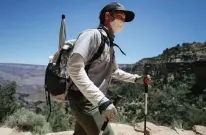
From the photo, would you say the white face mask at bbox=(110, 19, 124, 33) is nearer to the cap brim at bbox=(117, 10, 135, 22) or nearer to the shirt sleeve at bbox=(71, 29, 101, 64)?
the cap brim at bbox=(117, 10, 135, 22)

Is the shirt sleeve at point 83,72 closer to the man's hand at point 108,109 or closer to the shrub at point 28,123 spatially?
the man's hand at point 108,109

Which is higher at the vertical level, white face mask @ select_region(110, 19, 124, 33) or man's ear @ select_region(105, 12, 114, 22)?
man's ear @ select_region(105, 12, 114, 22)

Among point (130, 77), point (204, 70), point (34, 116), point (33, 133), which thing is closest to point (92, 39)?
point (130, 77)

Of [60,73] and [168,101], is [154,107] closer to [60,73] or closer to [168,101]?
[168,101]

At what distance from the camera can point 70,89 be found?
7.74 ft

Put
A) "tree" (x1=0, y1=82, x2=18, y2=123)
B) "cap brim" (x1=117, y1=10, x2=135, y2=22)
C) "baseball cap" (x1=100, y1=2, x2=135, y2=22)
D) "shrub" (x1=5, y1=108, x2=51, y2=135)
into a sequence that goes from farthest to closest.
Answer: "tree" (x1=0, y1=82, x2=18, y2=123), "shrub" (x1=5, y1=108, x2=51, y2=135), "cap brim" (x1=117, y1=10, x2=135, y2=22), "baseball cap" (x1=100, y1=2, x2=135, y2=22)

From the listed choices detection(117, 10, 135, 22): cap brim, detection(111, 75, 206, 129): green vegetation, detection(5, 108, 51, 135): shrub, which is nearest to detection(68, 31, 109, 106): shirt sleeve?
detection(117, 10, 135, 22): cap brim

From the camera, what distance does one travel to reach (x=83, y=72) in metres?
2.09

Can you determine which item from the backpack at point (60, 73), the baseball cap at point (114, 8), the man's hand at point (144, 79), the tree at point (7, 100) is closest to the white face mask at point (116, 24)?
the baseball cap at point (114, 8)

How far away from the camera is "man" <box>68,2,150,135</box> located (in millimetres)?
2051

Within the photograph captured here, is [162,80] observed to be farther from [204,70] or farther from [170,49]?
[170,49]

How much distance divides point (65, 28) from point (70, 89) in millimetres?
640

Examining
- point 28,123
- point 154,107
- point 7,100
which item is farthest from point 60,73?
point 154,107

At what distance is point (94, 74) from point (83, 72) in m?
0.25
